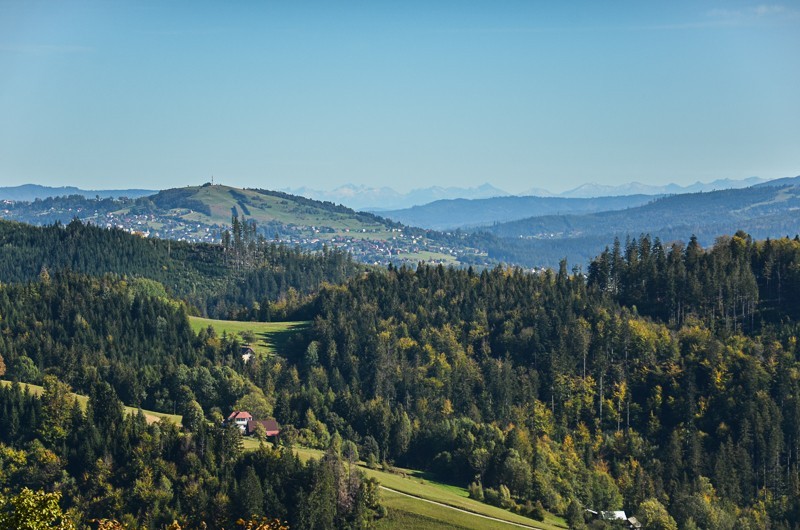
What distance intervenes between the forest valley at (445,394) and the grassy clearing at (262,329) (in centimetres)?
400

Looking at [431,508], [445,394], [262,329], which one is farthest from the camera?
[262,329]

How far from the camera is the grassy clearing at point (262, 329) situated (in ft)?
553

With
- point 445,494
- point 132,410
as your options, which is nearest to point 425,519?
point 445,494

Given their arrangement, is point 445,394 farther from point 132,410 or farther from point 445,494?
point 132,410

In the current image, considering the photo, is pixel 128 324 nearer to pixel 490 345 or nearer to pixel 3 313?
pixel 3 313

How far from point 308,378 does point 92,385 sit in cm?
3438

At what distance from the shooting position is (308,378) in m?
155

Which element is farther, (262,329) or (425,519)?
(262,329)

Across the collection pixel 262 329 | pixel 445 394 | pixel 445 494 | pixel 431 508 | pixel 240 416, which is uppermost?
pixel 262 329

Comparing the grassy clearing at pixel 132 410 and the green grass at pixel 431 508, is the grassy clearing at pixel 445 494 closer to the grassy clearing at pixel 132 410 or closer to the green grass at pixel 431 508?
the green grass at pixel 431 508

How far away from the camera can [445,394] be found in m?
152

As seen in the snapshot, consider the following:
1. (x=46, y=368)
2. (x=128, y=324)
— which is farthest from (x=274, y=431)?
(x=128, y=324)

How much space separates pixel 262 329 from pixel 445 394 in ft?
144

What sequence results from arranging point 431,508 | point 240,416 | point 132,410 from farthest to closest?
point 240,416, point 132,410, point 431,508
